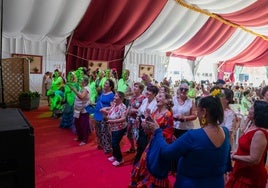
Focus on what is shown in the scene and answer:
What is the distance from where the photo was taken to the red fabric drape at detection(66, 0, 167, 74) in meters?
7.30

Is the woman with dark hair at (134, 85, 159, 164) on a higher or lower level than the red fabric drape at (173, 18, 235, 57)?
lower

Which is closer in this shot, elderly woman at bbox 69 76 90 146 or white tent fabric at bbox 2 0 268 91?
elderly woman at bbox 69 76 90 146

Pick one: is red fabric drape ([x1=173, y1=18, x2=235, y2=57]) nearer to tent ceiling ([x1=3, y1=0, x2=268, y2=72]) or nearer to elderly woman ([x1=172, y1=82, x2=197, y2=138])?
tent ceiling ([x1=3, y1=0, x2=268, y2=72])

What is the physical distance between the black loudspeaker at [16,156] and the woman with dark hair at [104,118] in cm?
283

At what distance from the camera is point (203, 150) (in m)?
1.40

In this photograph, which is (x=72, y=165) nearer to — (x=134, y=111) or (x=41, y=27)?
(x=134, y=111)

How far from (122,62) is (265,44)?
8078 millimetres

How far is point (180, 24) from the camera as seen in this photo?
9000 mm

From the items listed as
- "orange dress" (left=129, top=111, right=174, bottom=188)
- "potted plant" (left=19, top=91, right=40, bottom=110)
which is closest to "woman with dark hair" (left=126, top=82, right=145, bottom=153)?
"orange dress" (left=129, top=111, right=174, bottom=188)

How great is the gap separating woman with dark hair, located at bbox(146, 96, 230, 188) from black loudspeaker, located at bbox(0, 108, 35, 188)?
85cm

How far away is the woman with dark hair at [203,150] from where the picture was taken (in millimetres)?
1407

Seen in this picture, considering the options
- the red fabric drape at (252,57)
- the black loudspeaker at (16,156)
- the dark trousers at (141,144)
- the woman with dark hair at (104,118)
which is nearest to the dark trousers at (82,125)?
the woman with dark hair at (104,118)

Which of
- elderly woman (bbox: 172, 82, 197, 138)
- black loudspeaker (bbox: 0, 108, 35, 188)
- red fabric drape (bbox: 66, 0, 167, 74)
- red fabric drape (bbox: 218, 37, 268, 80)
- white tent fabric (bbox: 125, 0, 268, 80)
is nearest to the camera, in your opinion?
black loudspeaker (bbox: 0, 108, 35, 188)

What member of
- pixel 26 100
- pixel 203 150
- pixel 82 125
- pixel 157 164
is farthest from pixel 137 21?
pixel 203 150
